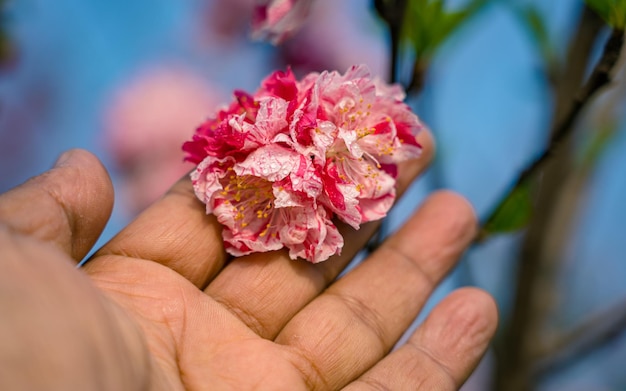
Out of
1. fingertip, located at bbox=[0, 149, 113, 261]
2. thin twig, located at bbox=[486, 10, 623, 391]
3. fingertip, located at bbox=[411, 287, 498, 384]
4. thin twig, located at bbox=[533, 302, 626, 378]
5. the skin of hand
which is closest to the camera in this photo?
the skin of hand

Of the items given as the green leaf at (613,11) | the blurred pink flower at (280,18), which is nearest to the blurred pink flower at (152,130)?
the blurred pink flower at (280,18)

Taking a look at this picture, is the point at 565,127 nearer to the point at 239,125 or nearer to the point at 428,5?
the point at 428,5

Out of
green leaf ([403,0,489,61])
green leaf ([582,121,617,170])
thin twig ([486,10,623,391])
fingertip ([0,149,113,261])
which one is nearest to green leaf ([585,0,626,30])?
green leaf ([403,0,489,61])

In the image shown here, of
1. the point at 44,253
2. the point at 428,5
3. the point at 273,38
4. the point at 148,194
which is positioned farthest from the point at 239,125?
the point at 148,194

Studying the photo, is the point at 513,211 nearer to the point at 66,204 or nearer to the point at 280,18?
the point at 280,18

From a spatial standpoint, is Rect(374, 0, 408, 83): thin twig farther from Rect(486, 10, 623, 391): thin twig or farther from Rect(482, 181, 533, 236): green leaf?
Rect(486, 10, 623, 391): thin twig

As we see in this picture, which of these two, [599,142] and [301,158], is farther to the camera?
[599,142]

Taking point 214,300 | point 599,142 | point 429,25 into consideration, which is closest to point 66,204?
point 214,300
